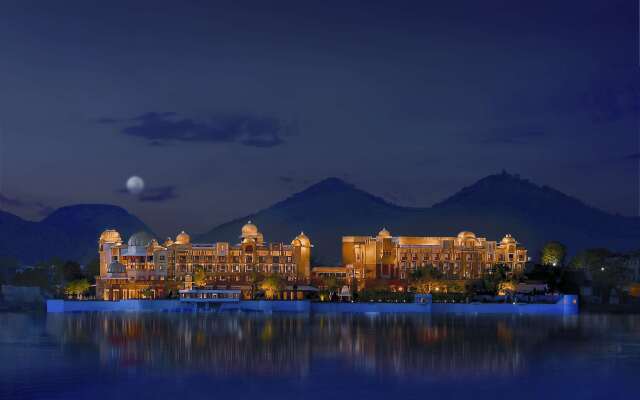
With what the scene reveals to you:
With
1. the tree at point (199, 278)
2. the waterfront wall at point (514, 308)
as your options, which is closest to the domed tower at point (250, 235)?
the tree at point (199, 278)

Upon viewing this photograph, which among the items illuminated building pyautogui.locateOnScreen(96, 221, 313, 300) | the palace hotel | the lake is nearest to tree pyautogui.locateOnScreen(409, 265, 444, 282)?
the palace hotel

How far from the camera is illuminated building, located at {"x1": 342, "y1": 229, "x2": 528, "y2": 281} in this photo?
105 m

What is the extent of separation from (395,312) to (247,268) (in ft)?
70.5

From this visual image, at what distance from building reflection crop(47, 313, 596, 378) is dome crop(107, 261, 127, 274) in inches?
878

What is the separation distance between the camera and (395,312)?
8756cm

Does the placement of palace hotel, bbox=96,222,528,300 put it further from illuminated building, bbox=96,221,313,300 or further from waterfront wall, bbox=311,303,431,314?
waterfront wall, bbox=311,303,431,314

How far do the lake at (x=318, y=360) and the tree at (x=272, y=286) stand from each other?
26.3 meters

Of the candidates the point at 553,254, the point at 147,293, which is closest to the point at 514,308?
the point at 553,254

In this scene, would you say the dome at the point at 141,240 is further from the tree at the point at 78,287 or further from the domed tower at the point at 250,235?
the domed tower at the point at 250,235

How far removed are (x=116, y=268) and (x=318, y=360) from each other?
61.2m

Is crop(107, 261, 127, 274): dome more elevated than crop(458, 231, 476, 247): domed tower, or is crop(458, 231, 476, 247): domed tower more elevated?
crop(458, 231, 476, 247): domed tower

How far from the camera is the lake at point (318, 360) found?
33812 millimetres

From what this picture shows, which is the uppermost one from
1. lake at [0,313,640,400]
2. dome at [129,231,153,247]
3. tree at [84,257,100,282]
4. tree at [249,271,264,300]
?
dome at [129,231,153,247]

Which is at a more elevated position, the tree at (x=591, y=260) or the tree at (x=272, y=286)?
the tree at (x=591, y=260)
